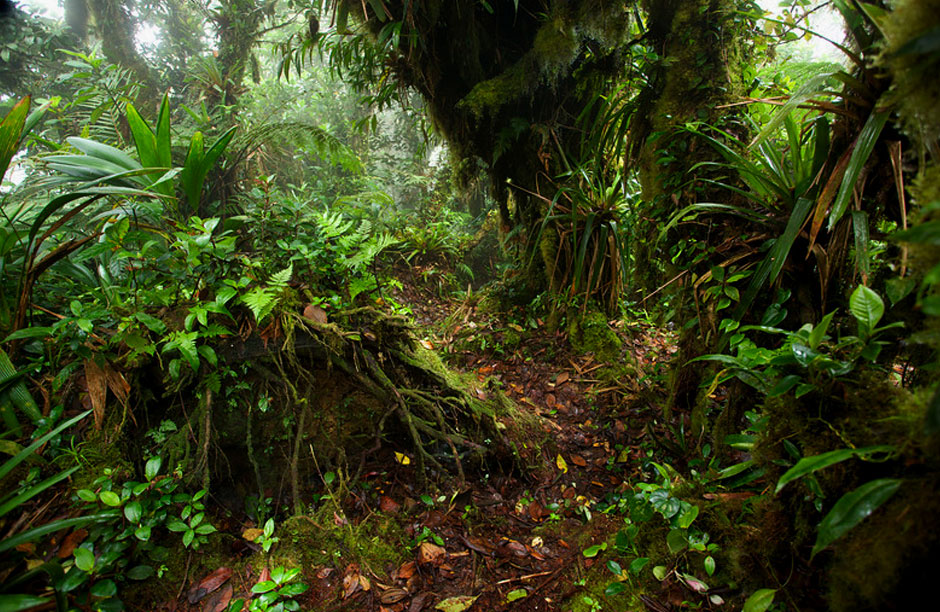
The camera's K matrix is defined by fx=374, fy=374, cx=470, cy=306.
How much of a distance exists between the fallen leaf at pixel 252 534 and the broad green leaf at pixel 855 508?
1990 mm

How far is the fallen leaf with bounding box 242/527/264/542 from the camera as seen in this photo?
5.56 ft

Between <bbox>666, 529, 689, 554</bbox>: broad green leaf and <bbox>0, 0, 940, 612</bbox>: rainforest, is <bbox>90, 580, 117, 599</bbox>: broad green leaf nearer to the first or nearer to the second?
<bbox>0, 0, 940, 612</bbox>: rainforest

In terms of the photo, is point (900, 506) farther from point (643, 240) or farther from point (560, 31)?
point (560, 31)

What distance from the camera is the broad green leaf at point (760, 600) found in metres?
0.97

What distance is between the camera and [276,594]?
1417 mm

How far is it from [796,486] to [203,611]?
6.82 ft

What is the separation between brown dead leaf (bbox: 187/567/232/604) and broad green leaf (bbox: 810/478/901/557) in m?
1.97

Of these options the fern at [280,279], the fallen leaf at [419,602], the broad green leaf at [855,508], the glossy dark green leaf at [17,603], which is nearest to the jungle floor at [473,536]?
the fallen leaf at [419,602]

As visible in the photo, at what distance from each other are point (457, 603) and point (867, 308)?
1695 mm

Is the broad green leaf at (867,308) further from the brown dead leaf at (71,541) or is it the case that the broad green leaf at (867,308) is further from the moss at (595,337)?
the brown dead leaf at (71,541)

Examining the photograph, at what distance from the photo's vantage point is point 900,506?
2.32 feet

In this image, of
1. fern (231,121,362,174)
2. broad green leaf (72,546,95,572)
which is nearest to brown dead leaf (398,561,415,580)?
broad green leaf (72,546,95,572)

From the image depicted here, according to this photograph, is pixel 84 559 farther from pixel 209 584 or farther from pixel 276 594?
pixel 276 594

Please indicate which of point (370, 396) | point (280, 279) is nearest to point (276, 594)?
point (370, 396)
